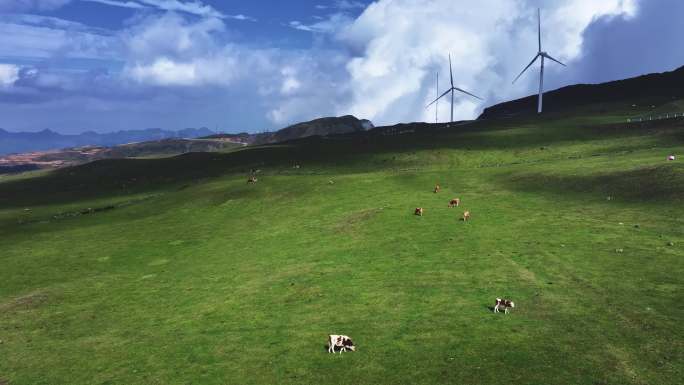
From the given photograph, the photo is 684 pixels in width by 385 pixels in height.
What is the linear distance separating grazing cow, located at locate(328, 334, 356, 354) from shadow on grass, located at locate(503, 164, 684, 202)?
4139 cm

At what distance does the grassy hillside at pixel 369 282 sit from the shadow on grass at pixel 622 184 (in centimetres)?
31

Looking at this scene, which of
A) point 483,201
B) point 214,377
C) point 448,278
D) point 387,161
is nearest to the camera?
point 214,377

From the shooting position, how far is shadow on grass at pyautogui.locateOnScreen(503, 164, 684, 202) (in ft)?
176

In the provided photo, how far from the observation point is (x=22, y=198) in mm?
130125

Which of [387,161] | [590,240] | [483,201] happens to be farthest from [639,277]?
[387,161]

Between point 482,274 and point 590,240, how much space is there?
39.4 ft

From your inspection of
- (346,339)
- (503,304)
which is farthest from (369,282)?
(346,339)

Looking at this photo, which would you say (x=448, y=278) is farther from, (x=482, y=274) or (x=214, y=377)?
(x=214, y=377)

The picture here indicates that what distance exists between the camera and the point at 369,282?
3753cm

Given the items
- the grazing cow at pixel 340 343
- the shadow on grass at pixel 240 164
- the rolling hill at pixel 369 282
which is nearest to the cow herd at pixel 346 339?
the grazing cow at pixel 340 343

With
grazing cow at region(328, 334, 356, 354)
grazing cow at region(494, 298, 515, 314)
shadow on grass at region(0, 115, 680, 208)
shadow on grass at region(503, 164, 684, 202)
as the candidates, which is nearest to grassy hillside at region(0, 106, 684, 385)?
shadow on grass at region(503, 164, 684, 202)

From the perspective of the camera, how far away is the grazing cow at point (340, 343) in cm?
2629

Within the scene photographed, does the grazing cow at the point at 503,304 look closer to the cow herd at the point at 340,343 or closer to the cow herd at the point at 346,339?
the cow herd at the point at 346,339

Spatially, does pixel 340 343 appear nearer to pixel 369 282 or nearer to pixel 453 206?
pixel 369 282
